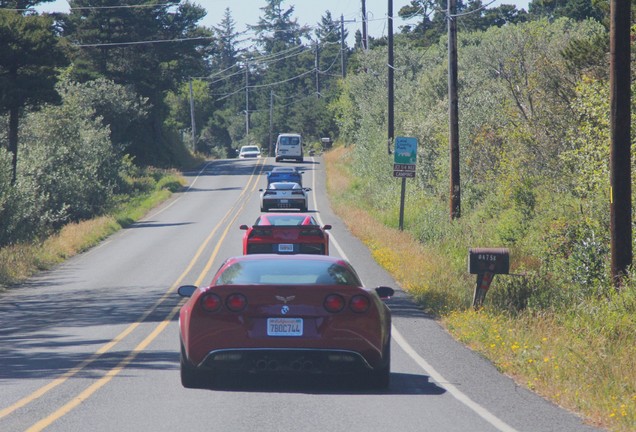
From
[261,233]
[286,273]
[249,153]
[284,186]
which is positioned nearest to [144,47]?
[249,153]

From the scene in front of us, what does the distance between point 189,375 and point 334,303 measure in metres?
1.63

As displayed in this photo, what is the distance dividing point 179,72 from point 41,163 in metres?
34.0

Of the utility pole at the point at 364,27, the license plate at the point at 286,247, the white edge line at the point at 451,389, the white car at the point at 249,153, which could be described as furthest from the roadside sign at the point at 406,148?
the white car at the point at 249,153

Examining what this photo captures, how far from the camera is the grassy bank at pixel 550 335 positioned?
31.9 feet

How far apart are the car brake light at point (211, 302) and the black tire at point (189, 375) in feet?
1.66

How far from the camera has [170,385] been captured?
10336mm

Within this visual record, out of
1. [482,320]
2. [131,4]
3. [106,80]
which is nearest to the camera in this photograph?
[482,320]

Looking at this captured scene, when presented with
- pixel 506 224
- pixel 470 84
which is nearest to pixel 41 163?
pixel 470 84

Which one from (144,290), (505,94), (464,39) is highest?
(464,39)

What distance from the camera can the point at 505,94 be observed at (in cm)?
3678

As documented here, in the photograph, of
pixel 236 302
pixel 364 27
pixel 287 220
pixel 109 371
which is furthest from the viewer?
pixel 364 27

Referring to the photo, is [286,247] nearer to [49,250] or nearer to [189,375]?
[189,375]

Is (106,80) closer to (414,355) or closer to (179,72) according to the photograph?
(179,72)

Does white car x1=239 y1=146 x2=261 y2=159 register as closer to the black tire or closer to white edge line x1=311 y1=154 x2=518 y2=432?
white edge line x1=311 y1=154 x2=518 y2=432
